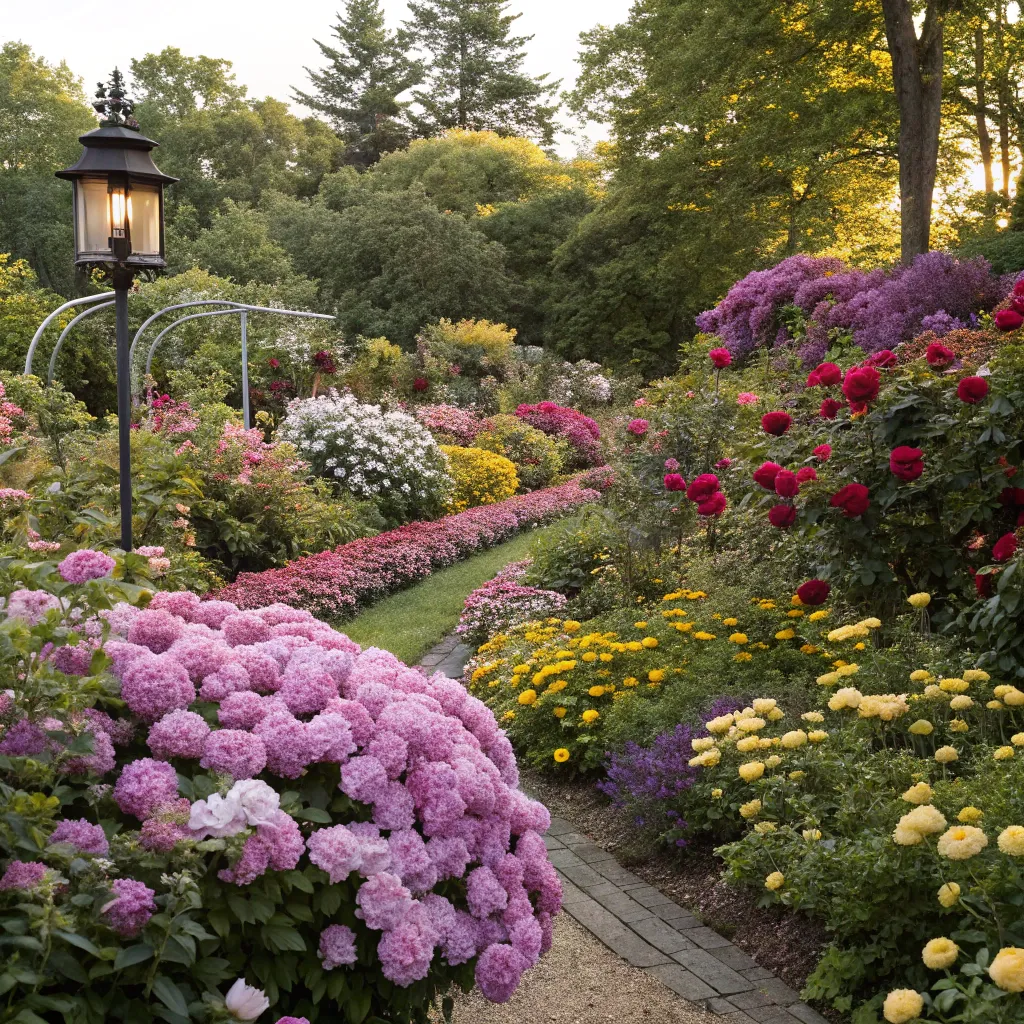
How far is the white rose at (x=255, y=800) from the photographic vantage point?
184cm

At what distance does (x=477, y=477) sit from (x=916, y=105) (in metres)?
6.64

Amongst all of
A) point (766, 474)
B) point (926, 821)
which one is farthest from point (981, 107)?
point (926, 821)

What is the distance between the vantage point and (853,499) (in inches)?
163

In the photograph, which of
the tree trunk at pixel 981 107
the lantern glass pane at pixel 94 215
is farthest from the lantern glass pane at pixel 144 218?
the tree trunk at pixel 981 107

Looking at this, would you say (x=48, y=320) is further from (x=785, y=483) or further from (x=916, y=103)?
(x=916, y=103)

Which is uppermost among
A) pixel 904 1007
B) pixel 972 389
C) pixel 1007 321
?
pixel 1007 321

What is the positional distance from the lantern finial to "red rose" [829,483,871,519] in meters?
3.84

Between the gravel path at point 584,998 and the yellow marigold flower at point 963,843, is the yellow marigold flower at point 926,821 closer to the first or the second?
the yellow marigold flower at point 963,843

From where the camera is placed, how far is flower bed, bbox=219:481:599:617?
7.48m

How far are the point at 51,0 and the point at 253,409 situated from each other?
664 centimetres

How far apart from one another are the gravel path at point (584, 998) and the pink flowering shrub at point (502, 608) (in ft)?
11.4

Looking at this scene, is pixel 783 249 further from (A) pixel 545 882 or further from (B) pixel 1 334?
(A) pixel 545 882

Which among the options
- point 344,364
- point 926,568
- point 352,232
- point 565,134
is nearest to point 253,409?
point 344,364

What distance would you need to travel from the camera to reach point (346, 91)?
127ft
